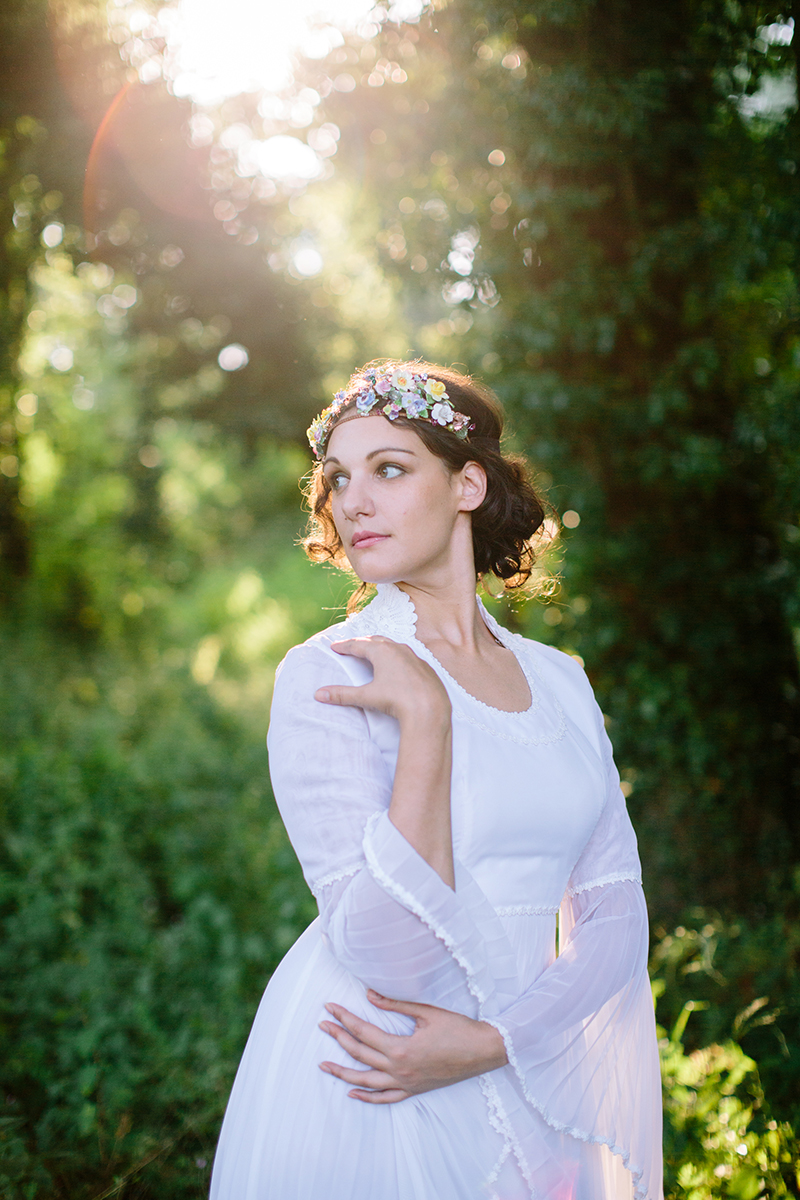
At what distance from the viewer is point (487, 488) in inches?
78.2

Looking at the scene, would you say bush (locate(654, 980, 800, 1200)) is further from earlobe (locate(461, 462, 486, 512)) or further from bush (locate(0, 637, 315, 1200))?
earlobe (locate(461, 462, 486, 512))

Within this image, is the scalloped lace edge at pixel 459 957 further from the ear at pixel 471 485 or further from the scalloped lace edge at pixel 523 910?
the ear at pixel 471 485

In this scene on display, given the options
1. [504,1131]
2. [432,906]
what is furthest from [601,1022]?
[432,906]

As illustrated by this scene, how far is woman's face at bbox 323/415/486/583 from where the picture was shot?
172cm

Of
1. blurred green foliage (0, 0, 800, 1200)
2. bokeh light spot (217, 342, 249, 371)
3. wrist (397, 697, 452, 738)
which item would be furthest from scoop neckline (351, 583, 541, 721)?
bokeh light spot (217, 342, 249, 371)

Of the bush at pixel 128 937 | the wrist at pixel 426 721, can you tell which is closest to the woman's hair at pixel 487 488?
the wrist at pixel 426 721

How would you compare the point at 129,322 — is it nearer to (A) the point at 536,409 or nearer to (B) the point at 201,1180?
(A) the point at 536,409

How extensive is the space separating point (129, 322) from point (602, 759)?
217 inches

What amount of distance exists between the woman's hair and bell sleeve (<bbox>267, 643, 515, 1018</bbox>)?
0.59 m

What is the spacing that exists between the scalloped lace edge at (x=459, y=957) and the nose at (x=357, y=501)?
25.3 inches

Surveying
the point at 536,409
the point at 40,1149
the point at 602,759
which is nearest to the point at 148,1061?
the point at 40,1149

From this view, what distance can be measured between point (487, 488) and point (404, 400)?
13.4 inches

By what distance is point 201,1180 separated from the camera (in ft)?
8.26

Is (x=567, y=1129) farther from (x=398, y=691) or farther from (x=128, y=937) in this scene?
(x=128, y=937)
